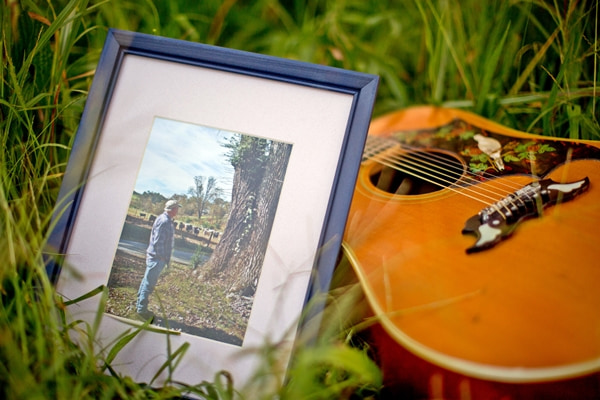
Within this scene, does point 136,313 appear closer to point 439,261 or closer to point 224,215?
point 224,215

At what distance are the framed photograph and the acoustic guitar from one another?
0.44 ft

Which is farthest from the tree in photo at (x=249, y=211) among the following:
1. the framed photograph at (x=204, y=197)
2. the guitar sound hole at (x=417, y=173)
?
the guitar sound hole at (x=417, y=173)

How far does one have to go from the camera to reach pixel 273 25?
1756 mm

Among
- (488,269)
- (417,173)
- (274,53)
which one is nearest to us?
(488,269)

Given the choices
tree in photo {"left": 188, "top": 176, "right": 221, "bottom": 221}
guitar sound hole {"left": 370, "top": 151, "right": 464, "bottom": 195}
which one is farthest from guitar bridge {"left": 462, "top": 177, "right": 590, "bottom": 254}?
tree in photo {"left": 188, "top": 176, "right": 221, "bottom": 221}

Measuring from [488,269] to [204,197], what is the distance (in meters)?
0.51

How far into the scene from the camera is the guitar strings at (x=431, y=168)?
90 centimetres

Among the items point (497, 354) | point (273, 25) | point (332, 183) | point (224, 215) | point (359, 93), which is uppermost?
point (273, 25)

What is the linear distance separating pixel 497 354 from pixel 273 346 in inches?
13.4

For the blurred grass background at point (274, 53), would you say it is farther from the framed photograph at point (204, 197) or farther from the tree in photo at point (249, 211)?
the tree in photo at point (249, 211)

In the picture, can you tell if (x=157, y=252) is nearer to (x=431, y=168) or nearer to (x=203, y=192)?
(x=203, y=192)

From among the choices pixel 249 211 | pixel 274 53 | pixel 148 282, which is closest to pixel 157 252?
pixel 148 282

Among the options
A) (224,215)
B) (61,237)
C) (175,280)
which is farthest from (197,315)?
(61,237)

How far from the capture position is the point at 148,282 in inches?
32.3
